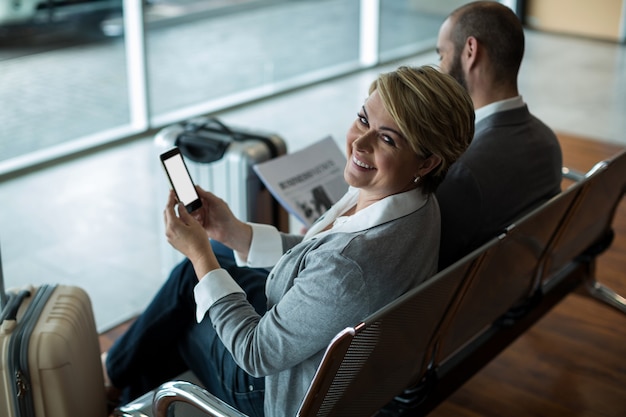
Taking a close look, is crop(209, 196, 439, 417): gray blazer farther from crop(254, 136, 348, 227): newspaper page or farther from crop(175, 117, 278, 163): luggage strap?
crop(175, 117, 278, 163): luggage strap

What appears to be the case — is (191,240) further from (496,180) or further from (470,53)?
(470,53)

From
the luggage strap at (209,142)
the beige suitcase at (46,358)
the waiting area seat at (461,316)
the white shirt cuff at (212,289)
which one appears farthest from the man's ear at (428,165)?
the luggage strap at (209,142)

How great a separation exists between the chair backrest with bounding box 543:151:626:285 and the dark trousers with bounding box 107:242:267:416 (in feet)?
2.66

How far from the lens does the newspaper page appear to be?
2.63 meters

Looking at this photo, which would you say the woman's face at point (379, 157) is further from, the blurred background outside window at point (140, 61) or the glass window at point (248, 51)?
the glass window at point (248, 51)

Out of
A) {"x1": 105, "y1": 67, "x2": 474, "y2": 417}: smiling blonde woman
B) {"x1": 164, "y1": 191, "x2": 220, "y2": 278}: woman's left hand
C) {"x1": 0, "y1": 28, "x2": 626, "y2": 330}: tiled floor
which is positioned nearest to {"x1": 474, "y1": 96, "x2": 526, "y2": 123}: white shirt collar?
{"x1": 105, "y1": 67, "x2": 474, "y2": 417}: smiling blonde woman

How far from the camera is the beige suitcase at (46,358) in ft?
6.28

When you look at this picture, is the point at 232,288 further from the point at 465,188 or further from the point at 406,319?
the point at 465,188

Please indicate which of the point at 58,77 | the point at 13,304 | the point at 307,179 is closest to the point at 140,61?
the point at 58,77

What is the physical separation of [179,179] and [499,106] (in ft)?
2.70

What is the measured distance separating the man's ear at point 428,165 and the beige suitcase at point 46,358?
882 mm

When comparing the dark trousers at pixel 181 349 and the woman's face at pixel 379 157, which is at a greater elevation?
the woman's face at pixel 379 157

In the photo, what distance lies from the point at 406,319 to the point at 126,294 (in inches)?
77.5

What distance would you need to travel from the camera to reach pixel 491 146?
6.97 feet
